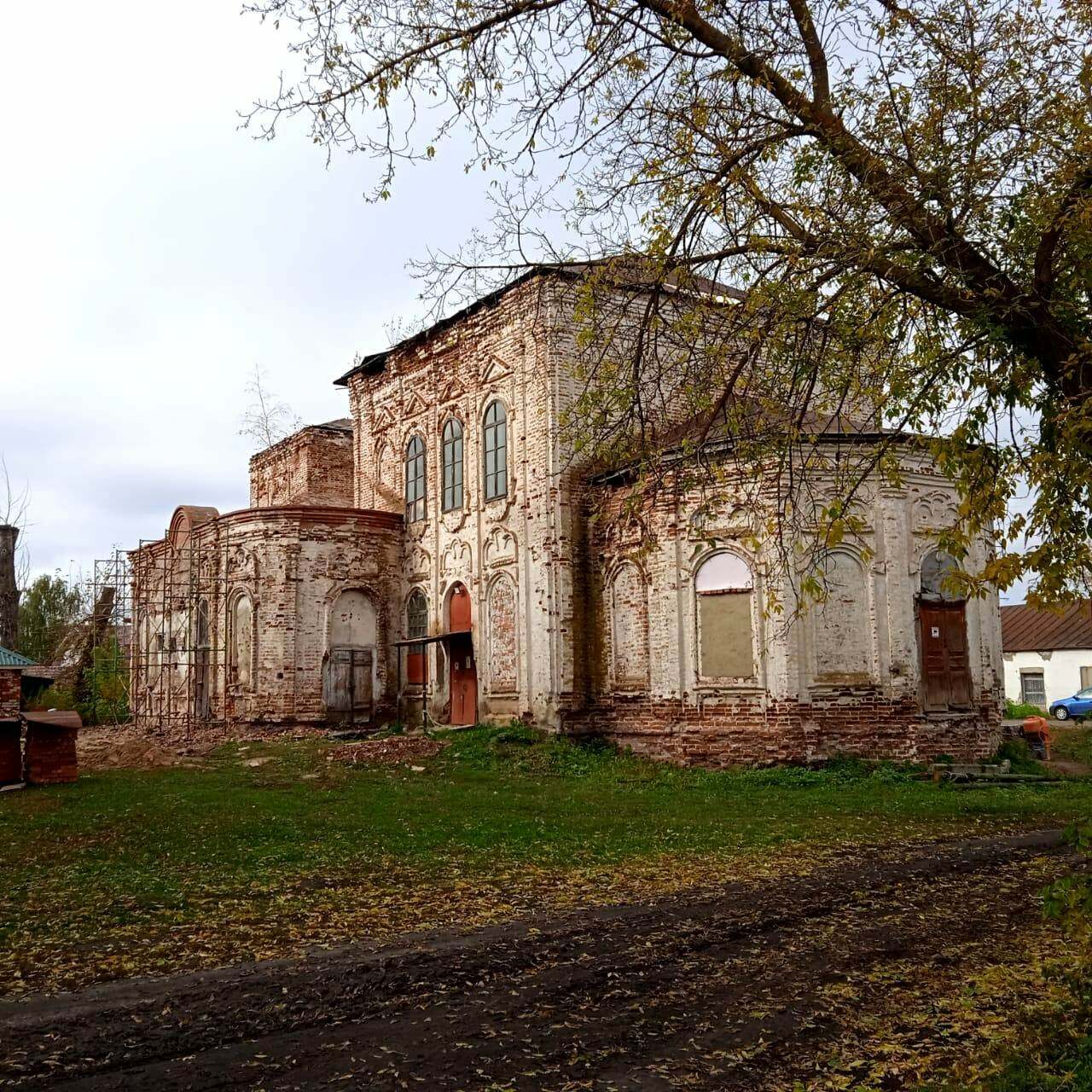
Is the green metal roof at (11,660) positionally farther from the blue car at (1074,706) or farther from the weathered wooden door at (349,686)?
the blue car at (1074,706)

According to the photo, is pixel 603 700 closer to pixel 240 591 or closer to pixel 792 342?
pixel 240 591

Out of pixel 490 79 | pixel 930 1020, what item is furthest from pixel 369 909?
pixel 490 79

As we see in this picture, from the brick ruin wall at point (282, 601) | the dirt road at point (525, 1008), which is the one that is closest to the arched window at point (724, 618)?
the brick ruin wall at point (282, 601)

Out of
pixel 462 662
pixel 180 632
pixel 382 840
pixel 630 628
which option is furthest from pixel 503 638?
pixel 180 632

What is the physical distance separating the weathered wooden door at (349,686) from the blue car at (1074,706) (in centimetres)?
2450

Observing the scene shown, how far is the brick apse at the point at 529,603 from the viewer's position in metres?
16.4

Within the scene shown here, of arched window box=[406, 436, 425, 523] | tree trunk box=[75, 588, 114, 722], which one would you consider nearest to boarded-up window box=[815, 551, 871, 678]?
arched window box=[406, 436, 425, 523]

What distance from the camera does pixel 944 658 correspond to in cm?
1675

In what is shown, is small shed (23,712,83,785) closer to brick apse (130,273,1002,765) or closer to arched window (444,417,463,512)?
brick apse (130,273,1002,765)

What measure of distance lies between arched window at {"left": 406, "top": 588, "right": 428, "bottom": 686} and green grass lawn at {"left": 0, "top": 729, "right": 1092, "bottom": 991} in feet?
19.8

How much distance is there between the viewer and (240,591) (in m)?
23.6

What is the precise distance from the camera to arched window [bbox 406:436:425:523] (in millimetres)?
24141

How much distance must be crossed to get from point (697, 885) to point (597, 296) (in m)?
4.78

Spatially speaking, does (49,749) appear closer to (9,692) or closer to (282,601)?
(9,692)
